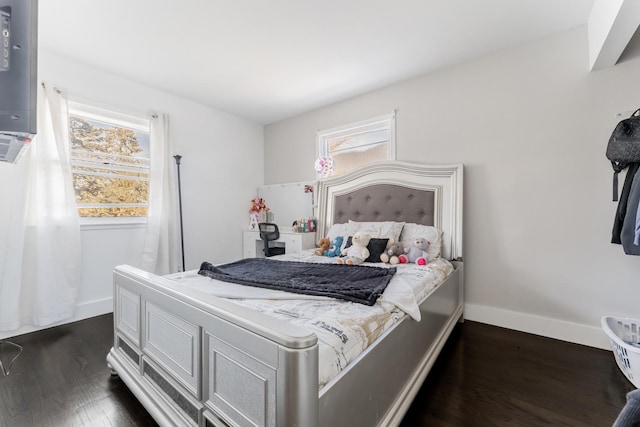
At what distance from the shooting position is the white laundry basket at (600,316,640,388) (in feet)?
5.07

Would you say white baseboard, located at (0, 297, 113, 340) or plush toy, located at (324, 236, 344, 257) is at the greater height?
plush toy, located at (324, 236, 344, 257)

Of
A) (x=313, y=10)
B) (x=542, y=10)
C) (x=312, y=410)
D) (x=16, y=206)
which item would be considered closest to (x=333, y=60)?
(x=313, y=10)

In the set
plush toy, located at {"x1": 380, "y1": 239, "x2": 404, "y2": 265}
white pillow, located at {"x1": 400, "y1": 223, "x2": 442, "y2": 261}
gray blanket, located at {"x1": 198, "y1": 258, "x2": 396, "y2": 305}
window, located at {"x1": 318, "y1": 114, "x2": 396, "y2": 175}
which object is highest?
window, located at {"x1": 318, "y1": 114, "x2": 396, "y2": 175}

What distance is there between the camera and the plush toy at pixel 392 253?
2288 millimetres

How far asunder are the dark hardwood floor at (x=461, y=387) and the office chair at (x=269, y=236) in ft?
5.68

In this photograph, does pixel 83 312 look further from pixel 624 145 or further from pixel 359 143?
pixel 624 145

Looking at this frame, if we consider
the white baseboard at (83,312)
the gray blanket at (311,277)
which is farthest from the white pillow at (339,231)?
the white baseboard at (83,312)

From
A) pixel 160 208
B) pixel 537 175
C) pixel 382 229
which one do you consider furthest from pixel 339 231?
pixel 160 208

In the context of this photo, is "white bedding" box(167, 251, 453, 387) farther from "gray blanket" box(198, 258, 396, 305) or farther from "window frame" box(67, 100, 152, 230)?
"window frame" box(67, 100, 152, 230)

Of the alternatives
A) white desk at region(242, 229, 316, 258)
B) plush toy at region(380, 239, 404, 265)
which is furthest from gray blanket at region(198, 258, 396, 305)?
white desk at region(242, 229, 316, 258)

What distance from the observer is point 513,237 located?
2414 mm

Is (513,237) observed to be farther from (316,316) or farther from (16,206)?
(16,206)

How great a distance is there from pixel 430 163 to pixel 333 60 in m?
1.38

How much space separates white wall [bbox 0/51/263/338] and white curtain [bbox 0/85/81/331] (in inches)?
4.7
